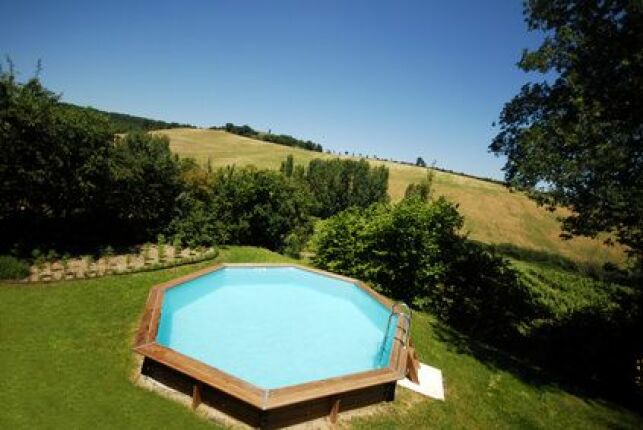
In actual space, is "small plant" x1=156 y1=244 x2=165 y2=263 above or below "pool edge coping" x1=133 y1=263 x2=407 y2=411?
below

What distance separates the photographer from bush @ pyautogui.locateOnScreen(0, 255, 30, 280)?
13.5m

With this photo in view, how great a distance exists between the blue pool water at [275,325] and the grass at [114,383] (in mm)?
1467

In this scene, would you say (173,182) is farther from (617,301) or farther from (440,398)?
(617,301)

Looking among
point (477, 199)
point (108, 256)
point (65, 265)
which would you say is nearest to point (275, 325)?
point (65, 265)

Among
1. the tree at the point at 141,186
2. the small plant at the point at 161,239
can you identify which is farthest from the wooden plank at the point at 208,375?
the small plant at the point at 161,239

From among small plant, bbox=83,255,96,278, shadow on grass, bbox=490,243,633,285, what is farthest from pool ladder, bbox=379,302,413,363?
shadow on grass, bbox=490,243,633,285

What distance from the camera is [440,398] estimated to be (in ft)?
31.9

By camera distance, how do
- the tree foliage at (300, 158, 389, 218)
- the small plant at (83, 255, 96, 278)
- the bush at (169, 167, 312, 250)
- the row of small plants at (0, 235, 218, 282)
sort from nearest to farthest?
the row of small plants at (0, 235, 218, 282), the small plant at (83, 255, 96, 278), the bush at (169, 167, 312, 250), the tree foliage at (300, 158, 389, 218)

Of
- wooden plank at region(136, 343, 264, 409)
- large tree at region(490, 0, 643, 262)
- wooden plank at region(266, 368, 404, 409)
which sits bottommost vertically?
wooden plank at region(136, 343, 264, 409)

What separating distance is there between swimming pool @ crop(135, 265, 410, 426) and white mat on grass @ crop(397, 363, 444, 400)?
75cm

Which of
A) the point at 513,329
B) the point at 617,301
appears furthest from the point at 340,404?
the point at 617,301

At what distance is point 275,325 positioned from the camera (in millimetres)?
13859

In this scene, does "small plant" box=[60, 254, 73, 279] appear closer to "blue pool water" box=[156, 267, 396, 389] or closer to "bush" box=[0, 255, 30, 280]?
"bush" box=[0, 255, 30, 280]

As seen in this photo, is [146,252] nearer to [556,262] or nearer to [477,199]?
[556,262]
